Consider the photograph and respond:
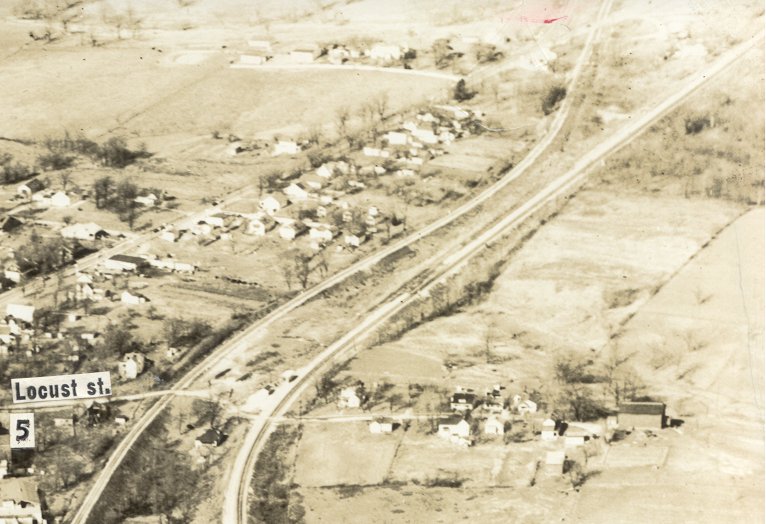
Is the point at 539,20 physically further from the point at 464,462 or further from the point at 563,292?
the point at 464,462

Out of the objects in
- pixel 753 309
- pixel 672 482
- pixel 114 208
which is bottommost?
pixel 672 482

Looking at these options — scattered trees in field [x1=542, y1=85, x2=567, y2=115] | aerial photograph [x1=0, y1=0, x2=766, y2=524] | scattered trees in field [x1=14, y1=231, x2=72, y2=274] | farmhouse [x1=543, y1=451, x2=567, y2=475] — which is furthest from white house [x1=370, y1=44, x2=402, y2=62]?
farmhouse [x1=543, y1=451, x2=567, y2=475]

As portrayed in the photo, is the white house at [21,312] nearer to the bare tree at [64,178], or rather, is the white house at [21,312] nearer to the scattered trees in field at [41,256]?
the scattered trees in field at [41,256]

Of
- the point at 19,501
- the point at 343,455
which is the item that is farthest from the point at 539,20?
the point at 19,501

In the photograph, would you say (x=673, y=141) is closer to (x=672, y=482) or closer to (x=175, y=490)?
(x=672, y=482)

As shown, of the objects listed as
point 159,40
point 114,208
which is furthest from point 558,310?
point 159,40

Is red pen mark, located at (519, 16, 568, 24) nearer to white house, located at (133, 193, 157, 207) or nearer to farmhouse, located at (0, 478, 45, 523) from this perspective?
white house, located at (133, 193, 157, 207)
